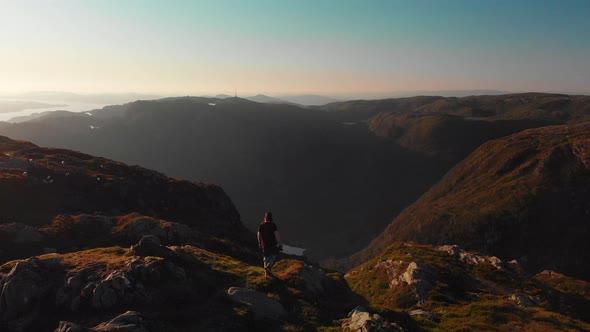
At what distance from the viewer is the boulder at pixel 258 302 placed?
18.3 m

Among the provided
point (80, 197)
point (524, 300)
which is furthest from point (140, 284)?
point (80, 197)

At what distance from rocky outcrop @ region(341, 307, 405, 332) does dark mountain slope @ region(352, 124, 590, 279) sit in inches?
3818

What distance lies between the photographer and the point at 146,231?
116 ft

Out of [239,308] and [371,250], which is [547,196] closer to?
[371,250]

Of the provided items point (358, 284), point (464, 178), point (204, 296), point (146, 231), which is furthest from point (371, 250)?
point (204, 296)

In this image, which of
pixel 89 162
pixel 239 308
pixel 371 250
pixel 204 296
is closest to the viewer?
pixel 239 308

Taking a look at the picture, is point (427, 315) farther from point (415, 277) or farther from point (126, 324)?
point (126, 324)

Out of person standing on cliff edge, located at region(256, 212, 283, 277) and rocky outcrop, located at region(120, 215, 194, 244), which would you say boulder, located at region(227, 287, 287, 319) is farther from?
rocky outcrop, located at region(120, 215, 194, 244)

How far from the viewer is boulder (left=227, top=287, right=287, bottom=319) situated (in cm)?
1833

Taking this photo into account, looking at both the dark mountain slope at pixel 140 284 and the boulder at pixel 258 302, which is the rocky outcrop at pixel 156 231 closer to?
the dark mountain slope at pixel 140 284

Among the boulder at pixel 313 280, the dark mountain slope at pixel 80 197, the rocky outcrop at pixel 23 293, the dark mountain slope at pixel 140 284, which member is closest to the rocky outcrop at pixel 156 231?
the dark mountain slope at pixel 140 284

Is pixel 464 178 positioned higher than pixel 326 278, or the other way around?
pixel 326 278

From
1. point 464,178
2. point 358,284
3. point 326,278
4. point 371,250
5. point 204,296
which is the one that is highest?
point 204,296

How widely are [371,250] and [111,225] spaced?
150 meters
